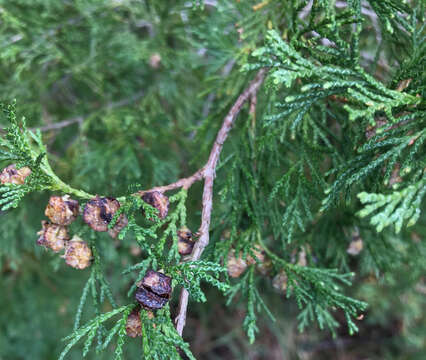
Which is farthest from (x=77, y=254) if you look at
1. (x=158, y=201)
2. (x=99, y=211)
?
(x=158, y=201)

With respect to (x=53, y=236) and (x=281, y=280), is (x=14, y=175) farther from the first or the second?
(x=281, y=280)

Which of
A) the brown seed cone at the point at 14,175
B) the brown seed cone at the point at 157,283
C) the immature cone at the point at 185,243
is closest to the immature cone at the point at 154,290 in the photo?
the brown seed cone at the point at 157,283

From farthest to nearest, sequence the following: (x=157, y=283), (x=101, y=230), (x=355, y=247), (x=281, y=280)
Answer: (x=355, y=247) < (x=281, y=280) < (x=101, y=230) < (x=157, y=283)

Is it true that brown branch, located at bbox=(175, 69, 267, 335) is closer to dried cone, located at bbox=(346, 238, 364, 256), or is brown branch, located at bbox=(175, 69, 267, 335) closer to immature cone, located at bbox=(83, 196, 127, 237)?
immature cone, located at bbox=(83, 196, 127, 237)

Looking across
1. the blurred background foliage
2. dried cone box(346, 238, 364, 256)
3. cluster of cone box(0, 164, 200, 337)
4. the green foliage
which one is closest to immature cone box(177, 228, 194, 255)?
cluster of cone box(0, 164, 200, 337)

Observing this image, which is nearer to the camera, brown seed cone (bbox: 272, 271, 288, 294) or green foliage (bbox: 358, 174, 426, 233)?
green foliage (bbox: 358, 174, 426, 233)

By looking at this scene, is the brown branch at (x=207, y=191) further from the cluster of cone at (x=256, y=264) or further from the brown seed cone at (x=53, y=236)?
the brown seed cone at (x=53, y=236)

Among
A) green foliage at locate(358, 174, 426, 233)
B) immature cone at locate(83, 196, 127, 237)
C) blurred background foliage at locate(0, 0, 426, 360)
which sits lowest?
blurred background foliage at locate(0, 0, 426, 360)

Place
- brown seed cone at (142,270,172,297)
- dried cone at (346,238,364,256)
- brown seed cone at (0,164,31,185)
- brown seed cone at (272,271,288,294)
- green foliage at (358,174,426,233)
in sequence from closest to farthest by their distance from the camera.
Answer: green foliage at (358,174,426,233)
brown seed cone at (142,270,172,297)
brown seed cone at (0,164,31,185)
brown seed cone at (272,271,288,294)
dried cone at (346,238,364,256)
